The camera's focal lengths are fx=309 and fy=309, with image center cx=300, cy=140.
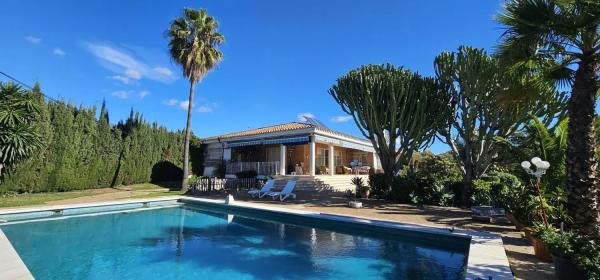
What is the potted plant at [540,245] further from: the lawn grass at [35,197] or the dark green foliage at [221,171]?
the dark green foliage at [221,171]

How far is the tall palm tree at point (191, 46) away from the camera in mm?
21922

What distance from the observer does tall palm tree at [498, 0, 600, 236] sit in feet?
20.0

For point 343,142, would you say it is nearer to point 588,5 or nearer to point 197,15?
point 197,15

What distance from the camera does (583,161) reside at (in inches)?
241

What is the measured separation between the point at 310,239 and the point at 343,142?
57.2ft

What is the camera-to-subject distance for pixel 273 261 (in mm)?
8023

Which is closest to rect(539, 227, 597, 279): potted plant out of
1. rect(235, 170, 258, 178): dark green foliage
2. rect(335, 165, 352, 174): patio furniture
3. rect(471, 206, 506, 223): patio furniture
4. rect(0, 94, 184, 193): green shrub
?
rect(471, 206, 506, 223): patio furniture

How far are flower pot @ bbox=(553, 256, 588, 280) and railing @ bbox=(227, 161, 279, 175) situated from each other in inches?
810

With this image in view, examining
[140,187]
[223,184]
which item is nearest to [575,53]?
[223,184]

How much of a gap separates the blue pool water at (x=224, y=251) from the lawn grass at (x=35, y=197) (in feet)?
13.0

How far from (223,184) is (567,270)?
20.7m

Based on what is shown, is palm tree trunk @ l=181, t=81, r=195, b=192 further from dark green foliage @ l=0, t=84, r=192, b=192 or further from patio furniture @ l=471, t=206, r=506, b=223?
patio furniture @ l=471, t=206, r=506, b=223

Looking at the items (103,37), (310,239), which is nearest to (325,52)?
(103,37)

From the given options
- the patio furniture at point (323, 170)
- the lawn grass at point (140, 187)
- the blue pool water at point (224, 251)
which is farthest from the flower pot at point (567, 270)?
the lawn grass at point (140, 187)
